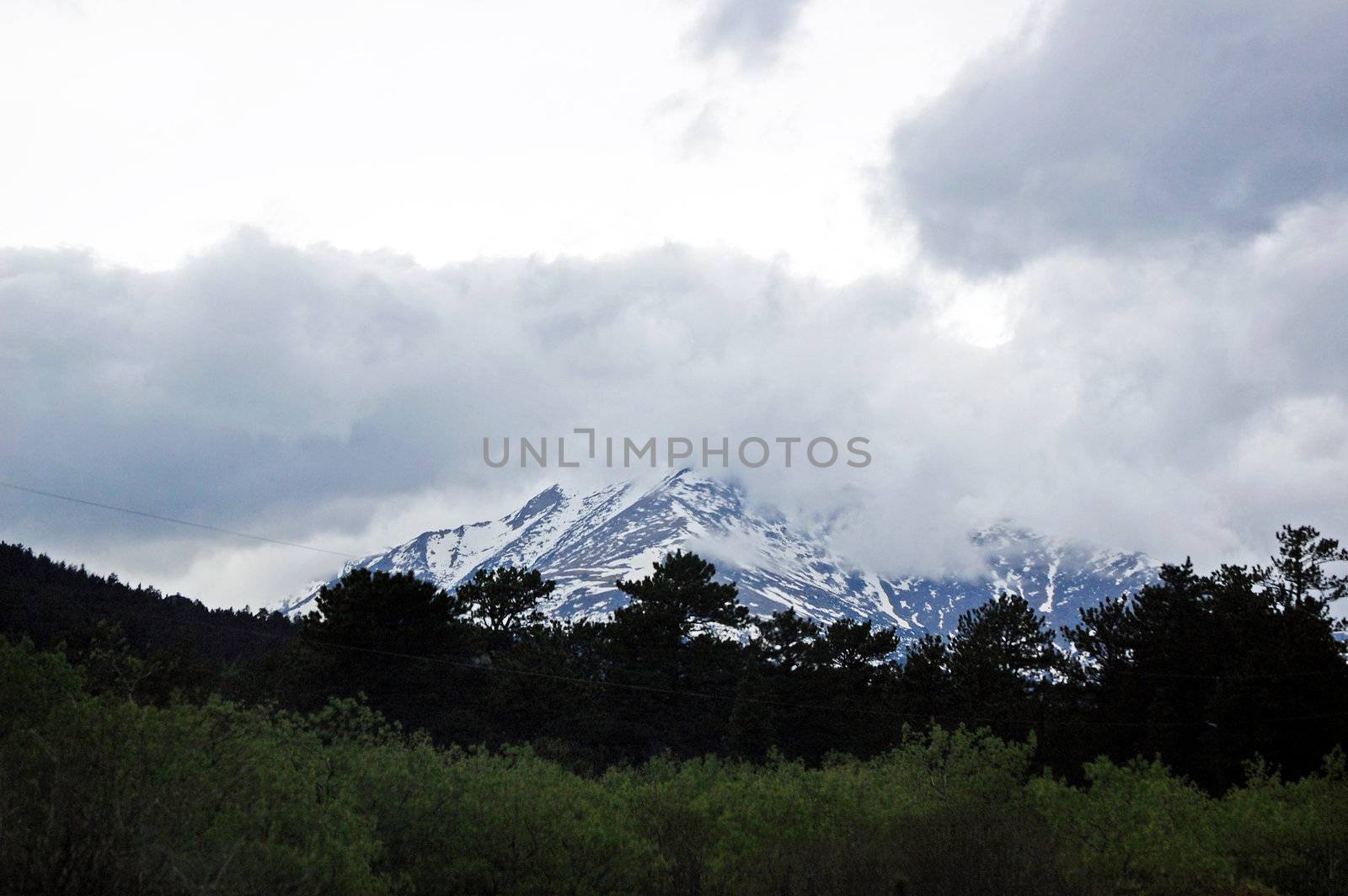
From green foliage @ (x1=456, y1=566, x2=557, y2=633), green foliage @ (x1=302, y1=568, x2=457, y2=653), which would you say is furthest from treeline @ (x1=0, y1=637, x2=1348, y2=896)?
green foliage @ (x1=456, y1=566, x2=557, y2=633)

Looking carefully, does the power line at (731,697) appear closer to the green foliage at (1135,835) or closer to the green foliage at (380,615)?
the green foliage at (380,615)

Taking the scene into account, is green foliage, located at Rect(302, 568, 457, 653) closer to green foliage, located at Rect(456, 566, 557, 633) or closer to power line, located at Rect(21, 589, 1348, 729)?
power line, located at Rect(21, 589, 1348, 729)

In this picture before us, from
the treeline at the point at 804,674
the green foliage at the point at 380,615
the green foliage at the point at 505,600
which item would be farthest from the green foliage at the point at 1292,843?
the green foliage at the point at 505,600

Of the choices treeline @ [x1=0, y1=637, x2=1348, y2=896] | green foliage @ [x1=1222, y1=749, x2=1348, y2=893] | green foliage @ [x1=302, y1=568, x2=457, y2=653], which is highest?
green foliage @ [x1=302, y1=568, x2=457, y2=653]

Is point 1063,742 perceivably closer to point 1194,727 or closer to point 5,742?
point 1194,727

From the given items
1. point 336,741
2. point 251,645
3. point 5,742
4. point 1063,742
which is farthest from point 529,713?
point 251,645

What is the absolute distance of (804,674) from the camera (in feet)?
203

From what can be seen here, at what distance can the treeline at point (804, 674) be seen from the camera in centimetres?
4594

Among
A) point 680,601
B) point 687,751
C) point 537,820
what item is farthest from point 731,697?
point 537,820

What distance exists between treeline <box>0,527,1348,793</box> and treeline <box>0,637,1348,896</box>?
1161cm

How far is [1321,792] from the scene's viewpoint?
1292 inches

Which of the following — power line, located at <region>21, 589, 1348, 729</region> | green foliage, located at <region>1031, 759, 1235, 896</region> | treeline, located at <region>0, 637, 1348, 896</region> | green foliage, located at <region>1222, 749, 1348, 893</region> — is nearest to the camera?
treeline, located at <region>0, 637, 1348, 896</region>

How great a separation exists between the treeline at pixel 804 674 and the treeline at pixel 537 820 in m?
11.6

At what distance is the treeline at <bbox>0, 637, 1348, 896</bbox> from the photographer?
492 inches
